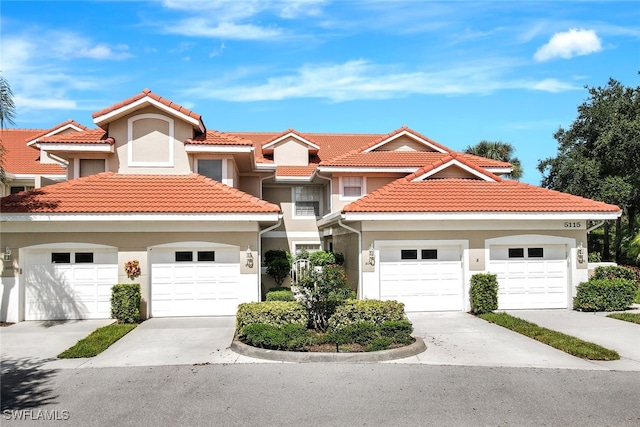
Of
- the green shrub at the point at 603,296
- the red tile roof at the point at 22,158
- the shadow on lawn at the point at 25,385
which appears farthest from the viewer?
the red tile roof at the point at 22,158

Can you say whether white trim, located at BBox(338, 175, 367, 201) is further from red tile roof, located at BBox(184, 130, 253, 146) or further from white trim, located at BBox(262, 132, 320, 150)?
red tile roof, located at BBox(184, 130, 253, 146)

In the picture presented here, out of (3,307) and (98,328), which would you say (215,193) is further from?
(3,307)

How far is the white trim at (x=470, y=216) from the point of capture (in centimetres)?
1483

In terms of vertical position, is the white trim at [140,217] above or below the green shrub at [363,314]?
above

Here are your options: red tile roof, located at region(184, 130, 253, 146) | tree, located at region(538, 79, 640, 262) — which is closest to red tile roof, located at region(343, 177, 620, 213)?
red tile roof, located at region(184, 130, 253, 146)

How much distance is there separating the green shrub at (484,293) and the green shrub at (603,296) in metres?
2.65

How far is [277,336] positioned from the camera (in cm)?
1003

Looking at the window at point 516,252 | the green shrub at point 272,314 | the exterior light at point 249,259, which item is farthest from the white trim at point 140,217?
the window at point 516,252

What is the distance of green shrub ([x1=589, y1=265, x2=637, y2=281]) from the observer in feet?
53.3

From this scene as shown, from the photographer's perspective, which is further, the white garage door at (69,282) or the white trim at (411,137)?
the white trim at (411,137)

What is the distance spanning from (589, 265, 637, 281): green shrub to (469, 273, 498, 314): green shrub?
355 cm

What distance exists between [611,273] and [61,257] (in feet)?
54.3

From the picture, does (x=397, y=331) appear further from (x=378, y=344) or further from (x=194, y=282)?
(x=194, y=282)

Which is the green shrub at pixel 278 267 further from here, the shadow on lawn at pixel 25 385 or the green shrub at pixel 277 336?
the shadow on lawn at pixel 25 385
